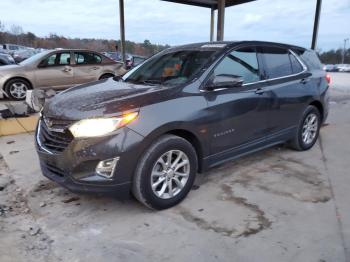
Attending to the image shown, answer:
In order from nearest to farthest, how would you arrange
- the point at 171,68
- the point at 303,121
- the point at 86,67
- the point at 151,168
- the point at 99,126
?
the point at 99,126, the point at 151,168, the point at 171,68, the point at 303,121, the point at 86,67

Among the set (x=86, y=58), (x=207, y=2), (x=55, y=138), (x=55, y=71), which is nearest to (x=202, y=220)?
(x=55, y=138)

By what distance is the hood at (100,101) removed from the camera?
10.6 ft

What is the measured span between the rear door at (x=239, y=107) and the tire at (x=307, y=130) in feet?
3.40

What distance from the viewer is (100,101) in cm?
341

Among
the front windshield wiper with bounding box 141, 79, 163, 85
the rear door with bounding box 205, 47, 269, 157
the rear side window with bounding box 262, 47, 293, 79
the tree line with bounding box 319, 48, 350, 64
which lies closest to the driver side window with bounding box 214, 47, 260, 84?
the rear door with bounding box 205, 47, 269, 157

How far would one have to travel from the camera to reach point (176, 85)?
12.2 feet

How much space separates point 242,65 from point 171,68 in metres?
0.87

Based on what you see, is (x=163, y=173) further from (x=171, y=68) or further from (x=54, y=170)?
(x=171, y=68)

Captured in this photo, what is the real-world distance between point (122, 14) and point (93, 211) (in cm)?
1048

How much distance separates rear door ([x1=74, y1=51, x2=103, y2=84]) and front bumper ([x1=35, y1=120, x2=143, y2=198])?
306 inches

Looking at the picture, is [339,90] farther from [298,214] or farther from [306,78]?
[298,214]

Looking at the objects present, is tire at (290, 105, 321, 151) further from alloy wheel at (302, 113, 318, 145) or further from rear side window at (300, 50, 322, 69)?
rear side window at (300, 50, 322, 69)

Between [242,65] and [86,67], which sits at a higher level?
[242,65]

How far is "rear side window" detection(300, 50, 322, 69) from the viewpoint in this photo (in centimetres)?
540
